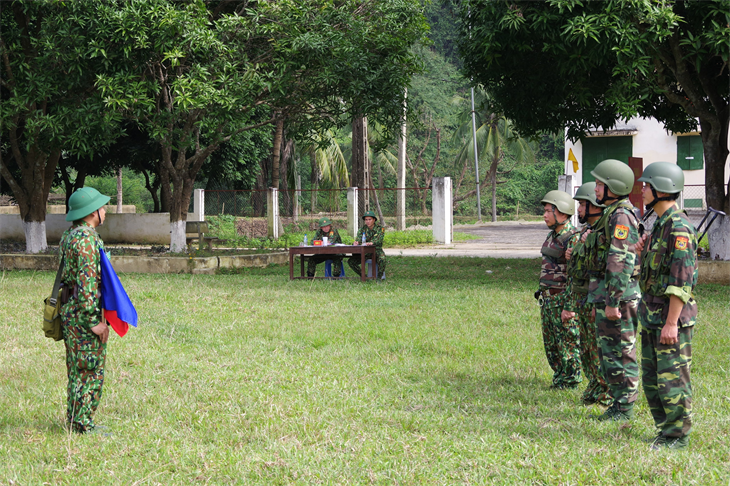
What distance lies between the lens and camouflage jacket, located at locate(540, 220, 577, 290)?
599cm

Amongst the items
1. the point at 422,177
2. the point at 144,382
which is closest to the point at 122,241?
the point at 144,382

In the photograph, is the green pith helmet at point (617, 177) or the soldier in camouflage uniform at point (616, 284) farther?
the green pith helmet at point (617, 177)

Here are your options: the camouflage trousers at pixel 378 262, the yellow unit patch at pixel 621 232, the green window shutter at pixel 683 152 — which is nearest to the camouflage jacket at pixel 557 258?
the yellow unit patch at pixel 621 232

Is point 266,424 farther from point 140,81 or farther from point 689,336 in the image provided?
point 140,81

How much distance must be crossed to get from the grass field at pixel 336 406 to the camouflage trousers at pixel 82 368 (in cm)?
18

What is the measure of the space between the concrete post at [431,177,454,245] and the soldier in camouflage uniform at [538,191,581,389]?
1809cm

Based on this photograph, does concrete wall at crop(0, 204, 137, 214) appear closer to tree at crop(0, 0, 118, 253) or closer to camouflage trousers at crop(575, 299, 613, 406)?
tree at crop(0, 0, 118, 253)

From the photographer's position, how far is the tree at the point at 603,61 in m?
11.1

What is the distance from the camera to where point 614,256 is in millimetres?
4898

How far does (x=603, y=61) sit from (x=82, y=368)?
9699 millimetres

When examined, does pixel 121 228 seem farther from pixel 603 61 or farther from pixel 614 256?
pixel 614 256

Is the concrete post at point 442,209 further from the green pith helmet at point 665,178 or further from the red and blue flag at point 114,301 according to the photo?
the red and blue flag at point 114,301

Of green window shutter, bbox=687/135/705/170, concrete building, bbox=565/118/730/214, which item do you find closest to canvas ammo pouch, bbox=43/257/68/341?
concrete building, bbox=565/118/730/214

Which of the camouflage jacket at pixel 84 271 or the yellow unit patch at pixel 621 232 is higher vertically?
the yellow unit patch at pixel 621 232
